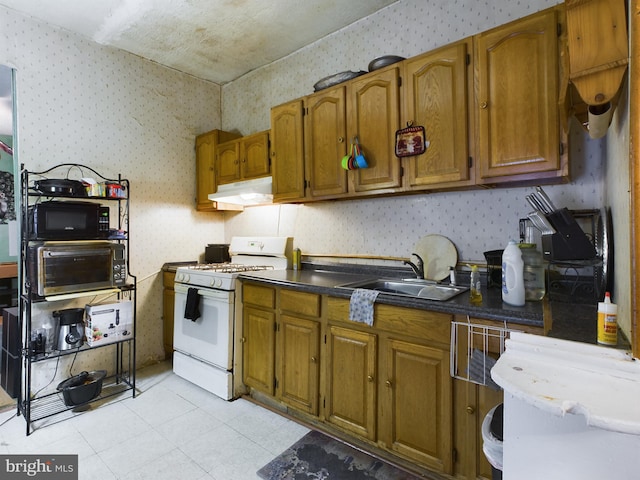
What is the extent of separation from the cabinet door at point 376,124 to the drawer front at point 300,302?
80cm

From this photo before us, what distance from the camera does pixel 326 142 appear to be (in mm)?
2393

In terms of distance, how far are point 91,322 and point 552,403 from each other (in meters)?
2.76

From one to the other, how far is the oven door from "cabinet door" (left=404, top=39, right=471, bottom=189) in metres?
1.61

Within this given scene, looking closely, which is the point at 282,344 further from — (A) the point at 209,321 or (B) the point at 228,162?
A: (B) the point at 228,162

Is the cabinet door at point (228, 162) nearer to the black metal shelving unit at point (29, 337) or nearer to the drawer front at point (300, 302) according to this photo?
the black metal shelving unit at point (29, 337)

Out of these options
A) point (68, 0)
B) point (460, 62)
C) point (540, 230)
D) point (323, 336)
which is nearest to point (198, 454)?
point (323, 336)

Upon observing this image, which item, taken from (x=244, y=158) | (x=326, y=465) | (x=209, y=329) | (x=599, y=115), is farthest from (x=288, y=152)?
(x=326, y=465)

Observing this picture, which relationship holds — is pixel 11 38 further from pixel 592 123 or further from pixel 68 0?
pixel 592 123

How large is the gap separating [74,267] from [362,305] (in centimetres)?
203

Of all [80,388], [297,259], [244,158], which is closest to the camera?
[80,388]

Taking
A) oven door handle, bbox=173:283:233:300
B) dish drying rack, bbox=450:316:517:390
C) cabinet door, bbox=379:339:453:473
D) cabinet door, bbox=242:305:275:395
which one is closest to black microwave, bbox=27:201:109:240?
oven door handle, bbox=173:283:233:300

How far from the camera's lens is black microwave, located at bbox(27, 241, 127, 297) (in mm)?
2186

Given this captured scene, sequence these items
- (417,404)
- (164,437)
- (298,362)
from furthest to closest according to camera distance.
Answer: (298,362), (164,437), (417,404)

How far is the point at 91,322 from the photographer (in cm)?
240
